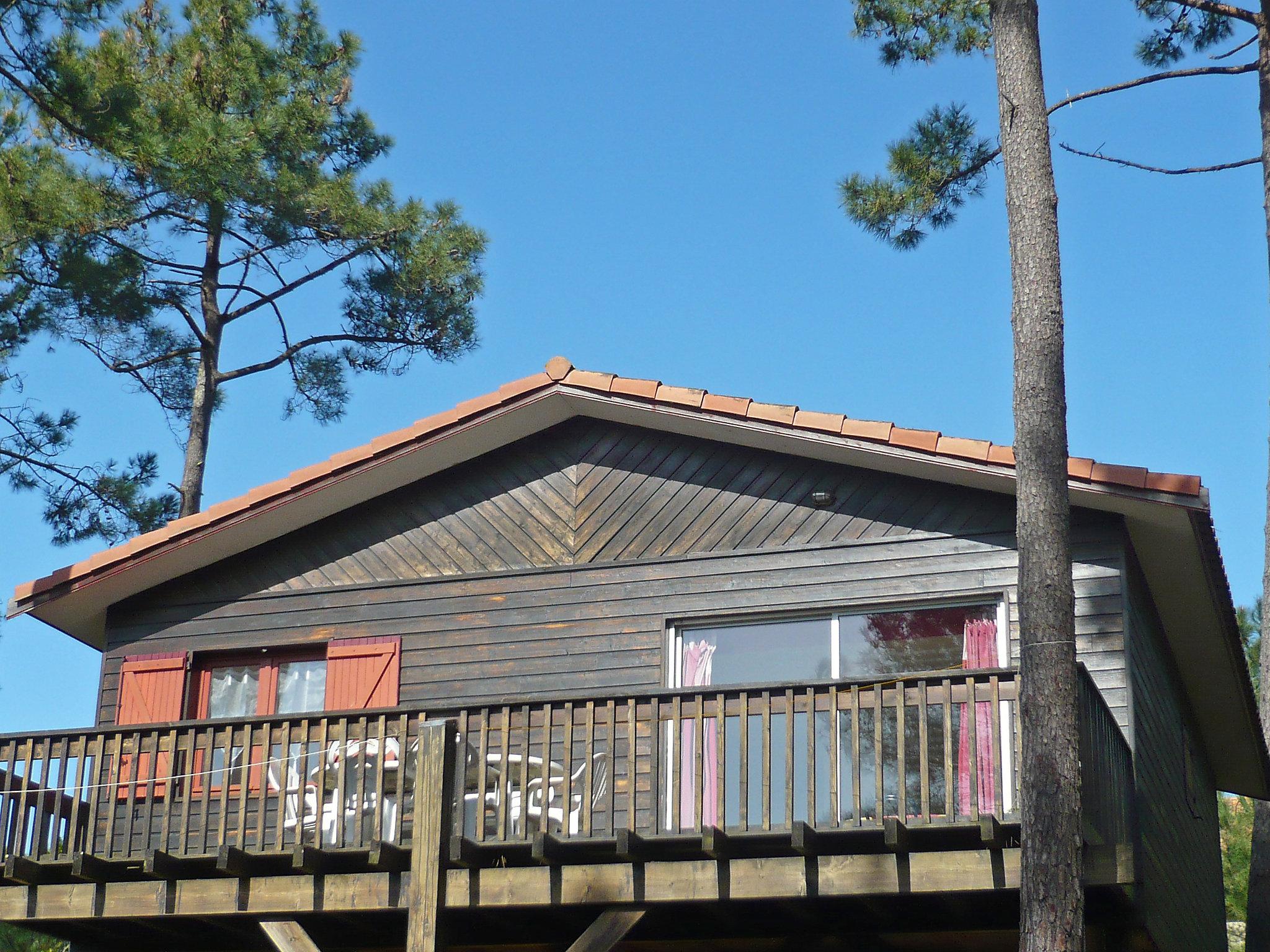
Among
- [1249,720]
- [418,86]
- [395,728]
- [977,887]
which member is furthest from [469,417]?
[418,86]

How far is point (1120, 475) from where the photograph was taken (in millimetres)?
9383

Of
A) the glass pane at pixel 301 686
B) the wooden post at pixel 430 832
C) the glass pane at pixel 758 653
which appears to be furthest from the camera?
the glass pane at pixel 301 686

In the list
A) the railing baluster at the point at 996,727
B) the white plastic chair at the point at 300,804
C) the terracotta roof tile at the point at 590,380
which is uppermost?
the terracotta roof tile at the point at 590,380

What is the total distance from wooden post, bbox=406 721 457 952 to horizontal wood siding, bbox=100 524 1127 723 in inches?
59.4

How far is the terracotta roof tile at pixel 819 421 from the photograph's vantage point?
10.4m

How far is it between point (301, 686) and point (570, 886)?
4.21 meters

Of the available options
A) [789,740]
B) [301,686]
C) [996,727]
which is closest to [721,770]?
[789,740]

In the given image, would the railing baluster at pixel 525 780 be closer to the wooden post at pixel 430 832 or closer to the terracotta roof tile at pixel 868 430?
the wooden post at pixel 430 832

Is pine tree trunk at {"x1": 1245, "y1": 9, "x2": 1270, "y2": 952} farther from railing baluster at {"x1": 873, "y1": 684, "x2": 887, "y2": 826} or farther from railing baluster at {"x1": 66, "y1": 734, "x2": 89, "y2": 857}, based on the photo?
railing baluster at {"x1": 66, "y1": 734, "x2": 89, "y2": 857}

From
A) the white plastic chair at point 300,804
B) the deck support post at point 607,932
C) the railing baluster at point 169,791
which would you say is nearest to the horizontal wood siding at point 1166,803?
the deck support post at point 607,932

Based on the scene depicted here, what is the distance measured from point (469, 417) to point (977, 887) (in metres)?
5.45

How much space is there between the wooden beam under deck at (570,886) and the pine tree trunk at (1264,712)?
7.11 m

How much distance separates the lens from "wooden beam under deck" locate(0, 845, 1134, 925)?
7965 mm

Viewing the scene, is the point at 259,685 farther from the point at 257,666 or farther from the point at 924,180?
the point at 924,180
